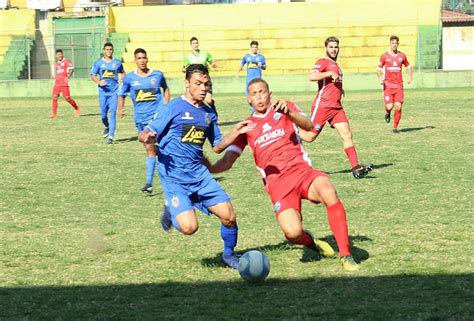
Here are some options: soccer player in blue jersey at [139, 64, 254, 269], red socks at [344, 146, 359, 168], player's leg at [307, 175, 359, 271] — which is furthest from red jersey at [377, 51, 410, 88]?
player's leg at [307, 175, 359, 271]

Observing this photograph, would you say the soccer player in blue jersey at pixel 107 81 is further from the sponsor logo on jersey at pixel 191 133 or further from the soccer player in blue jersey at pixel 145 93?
the sponsor logo on jersey at pixel 191 133

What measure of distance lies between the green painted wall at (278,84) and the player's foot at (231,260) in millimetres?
29621

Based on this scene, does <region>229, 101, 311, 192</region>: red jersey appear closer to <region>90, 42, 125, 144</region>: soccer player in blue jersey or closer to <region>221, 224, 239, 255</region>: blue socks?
<region>221, 224, 239, 255</region>: blue socks

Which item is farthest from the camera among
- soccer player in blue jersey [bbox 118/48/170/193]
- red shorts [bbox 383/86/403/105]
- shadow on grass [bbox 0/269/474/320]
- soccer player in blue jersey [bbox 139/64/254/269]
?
red shorts [bbox 383/86/403/105]

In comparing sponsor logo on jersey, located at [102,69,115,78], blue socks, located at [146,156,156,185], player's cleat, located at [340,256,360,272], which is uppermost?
sponsor logo on jersey, located at [102,69,115,78]

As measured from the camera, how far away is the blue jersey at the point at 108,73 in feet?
75.4

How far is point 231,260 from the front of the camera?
866 centimetres

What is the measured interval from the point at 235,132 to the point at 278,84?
31523 millimetres

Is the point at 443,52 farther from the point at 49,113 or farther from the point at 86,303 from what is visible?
the point at 86,303

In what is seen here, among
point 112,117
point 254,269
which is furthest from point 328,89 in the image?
point 112,117

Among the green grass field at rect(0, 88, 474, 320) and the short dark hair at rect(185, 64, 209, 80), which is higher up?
the short dark hair at rect(185, 64, 209, 80)

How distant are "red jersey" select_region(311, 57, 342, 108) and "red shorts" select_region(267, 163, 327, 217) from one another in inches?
258

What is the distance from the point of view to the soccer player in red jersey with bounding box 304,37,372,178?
1477 cm

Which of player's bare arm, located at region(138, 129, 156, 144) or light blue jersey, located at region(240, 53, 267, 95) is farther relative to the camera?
light blue jersey, located at region(240, 53, 267, 95)
